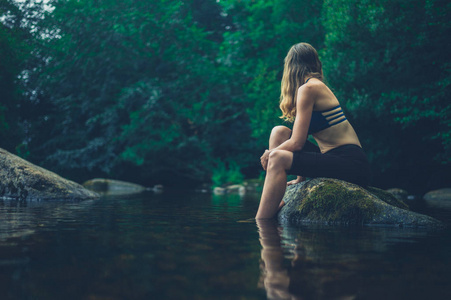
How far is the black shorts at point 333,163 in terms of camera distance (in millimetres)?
4512

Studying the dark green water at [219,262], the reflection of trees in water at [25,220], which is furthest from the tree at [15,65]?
the dark green water at [219,262]

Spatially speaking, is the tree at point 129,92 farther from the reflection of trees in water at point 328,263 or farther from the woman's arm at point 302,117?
the reflection of trees in water at point 328,263

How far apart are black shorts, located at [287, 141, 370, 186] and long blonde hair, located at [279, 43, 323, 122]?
0.58 metres

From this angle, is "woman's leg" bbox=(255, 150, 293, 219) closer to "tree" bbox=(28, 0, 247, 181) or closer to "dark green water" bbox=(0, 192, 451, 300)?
"dark green water" bbox=(0, 192, 451, 300)

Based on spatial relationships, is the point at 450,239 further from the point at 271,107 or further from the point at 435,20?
the point at 271,107

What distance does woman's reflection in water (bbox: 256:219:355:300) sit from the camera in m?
1.81

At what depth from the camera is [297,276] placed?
2.10 m

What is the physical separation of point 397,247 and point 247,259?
1.12 m

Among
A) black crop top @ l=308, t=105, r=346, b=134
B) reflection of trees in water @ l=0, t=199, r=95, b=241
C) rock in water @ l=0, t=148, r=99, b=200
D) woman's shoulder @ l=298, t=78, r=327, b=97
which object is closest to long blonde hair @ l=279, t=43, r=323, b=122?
woman's shoulder @ l=298, t=78, r=327, b=97

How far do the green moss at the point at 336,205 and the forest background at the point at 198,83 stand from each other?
8454mm

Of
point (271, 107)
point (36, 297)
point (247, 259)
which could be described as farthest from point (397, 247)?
point (271, 107)

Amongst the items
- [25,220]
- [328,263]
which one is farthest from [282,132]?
[25,220]

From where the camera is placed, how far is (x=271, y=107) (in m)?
16.6

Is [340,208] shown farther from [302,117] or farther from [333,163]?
[302,117]
